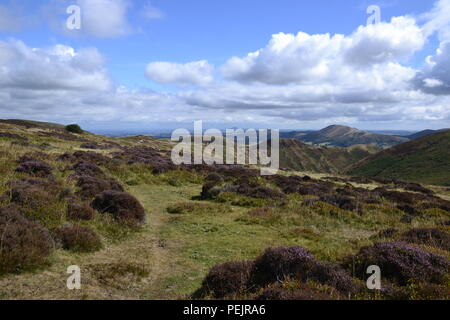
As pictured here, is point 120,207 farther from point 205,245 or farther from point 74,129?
point 74,129

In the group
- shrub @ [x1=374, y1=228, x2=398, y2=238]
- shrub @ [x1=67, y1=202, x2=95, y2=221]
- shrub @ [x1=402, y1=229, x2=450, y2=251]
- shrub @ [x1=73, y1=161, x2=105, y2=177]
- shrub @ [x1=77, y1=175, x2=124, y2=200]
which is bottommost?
shrub @ [x1=374, y1=228, x2=398, y2=238]

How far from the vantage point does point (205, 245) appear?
1041 centimetres

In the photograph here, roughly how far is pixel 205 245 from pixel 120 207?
410cm

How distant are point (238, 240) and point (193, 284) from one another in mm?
3828

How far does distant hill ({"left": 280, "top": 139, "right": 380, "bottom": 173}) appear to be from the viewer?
559ft

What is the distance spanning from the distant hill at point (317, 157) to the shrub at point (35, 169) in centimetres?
15165

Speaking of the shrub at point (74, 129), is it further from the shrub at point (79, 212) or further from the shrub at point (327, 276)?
the shrub at point (327, 276)

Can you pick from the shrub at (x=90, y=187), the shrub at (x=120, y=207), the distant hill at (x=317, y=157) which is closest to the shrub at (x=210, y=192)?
the shrub at (x=90, y=187)

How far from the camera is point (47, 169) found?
1734 centimetres

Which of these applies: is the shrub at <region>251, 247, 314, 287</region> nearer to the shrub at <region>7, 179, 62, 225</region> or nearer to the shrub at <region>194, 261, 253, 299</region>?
the shrub at <region>194, 261, 253, 299</region>

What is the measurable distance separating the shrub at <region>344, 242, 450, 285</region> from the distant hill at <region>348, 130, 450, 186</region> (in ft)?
236

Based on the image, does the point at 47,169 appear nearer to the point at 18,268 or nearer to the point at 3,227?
the point at 3,227

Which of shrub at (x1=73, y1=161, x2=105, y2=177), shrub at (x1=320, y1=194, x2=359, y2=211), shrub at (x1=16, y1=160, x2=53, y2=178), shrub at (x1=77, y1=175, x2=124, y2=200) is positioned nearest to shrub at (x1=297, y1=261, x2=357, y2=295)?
shrub at (x1=77, y1=175, x2=124, y2=200)
